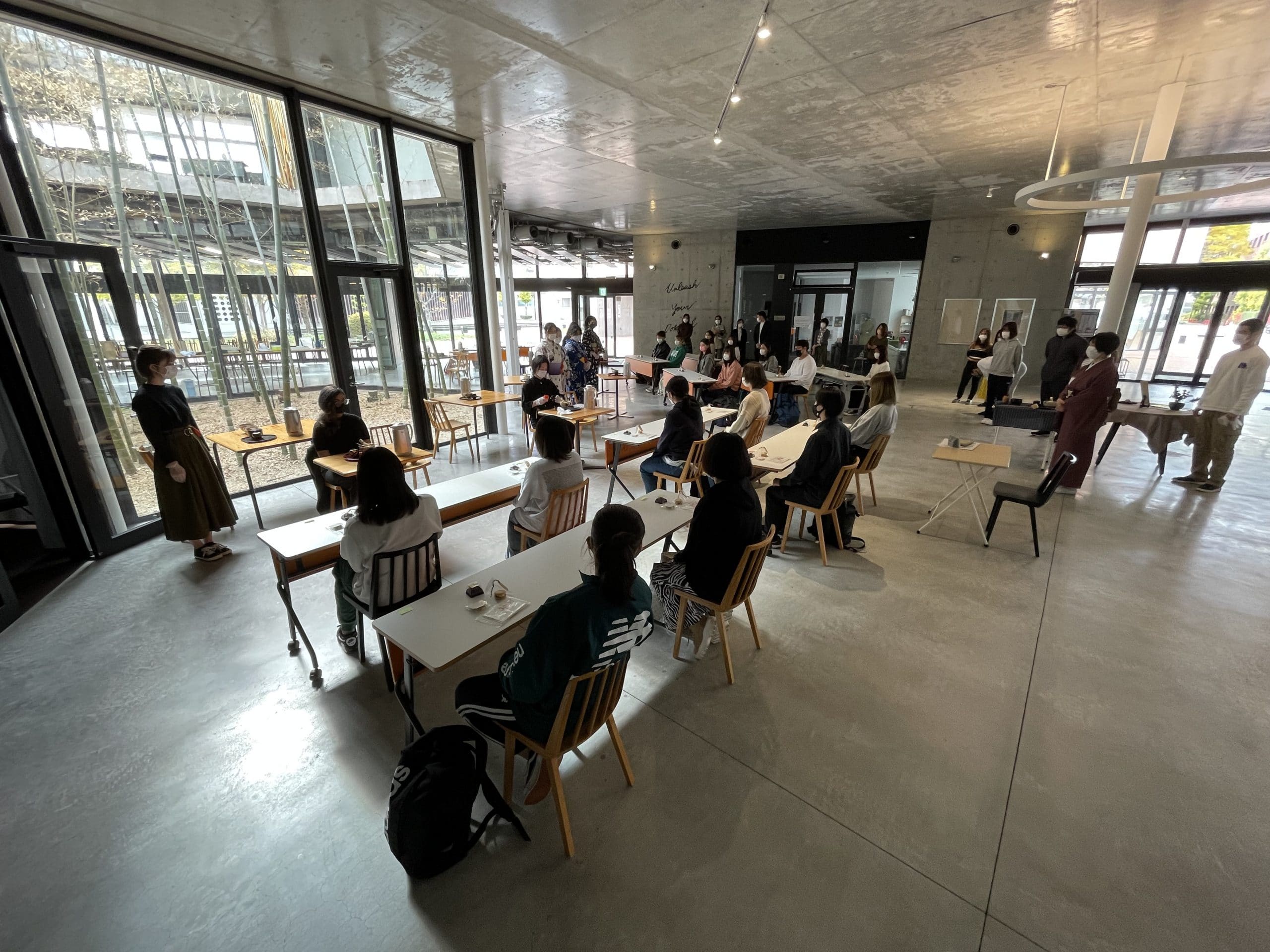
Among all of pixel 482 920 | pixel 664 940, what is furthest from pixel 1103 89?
pixel 482 920

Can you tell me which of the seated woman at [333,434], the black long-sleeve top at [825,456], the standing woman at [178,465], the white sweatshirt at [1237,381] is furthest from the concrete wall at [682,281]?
the standing woman at [178,465]

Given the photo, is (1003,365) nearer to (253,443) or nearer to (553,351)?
(553,351)

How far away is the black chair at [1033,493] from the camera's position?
3799mm

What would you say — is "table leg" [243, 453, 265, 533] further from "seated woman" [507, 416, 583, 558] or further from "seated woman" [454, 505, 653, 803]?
"seated woman" [454, 505, 653, 803]

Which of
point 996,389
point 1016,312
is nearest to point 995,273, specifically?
point 1016,312

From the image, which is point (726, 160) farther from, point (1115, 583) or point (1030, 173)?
point (1115, 583)

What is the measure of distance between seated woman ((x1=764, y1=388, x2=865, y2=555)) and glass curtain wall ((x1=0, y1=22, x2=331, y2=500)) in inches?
196

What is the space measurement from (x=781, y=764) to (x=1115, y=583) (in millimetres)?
3238

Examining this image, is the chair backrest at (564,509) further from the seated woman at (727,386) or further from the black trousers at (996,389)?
the black trousers at (996,389)

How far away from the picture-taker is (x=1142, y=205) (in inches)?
207

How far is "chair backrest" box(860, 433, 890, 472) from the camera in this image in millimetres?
4410

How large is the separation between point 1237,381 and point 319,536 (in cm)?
819

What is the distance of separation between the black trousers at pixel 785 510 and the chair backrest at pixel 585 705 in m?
2.56

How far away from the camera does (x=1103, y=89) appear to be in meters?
4.52
